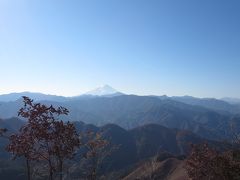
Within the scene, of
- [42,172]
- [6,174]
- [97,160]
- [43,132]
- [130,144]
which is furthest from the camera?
[130,144]

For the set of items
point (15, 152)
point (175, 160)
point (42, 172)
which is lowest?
point (175, 160)

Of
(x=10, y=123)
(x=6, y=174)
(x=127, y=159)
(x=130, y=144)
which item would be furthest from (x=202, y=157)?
(x=10, y=123)

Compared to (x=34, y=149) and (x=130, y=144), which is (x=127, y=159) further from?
(x=34, y=149)

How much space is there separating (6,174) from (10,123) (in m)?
108

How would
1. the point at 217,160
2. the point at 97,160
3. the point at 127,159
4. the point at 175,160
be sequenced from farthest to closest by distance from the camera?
1. the point at 127,159
2. the point at 175,160
3. the point at 97,160
4. the point at 217,160

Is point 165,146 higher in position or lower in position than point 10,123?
lower

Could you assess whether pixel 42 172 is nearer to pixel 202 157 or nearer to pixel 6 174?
pixel 202 157

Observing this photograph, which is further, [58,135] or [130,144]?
[130,144]

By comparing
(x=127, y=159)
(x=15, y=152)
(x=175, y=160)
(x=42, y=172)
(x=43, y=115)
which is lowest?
(x=127, y=159)

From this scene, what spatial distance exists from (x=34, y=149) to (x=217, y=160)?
5.65m

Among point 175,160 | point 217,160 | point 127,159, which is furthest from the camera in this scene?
point 127,159

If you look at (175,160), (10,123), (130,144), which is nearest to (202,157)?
(175,160)

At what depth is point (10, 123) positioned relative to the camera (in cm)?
19838

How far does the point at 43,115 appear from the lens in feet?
29.6
